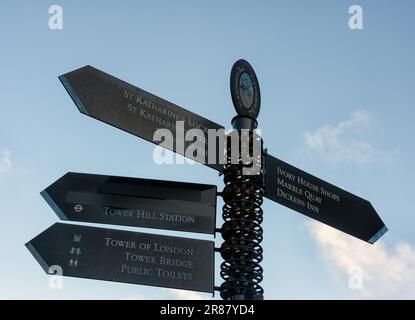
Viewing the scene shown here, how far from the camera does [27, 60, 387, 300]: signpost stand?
6.83 m

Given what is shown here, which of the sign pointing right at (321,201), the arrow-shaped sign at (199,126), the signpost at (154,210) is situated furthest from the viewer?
the sign pointing right at (321,201)

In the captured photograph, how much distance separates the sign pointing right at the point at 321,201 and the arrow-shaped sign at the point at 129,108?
0.99 metres

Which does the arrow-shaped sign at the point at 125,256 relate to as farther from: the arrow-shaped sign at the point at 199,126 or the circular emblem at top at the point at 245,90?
the circular emblem at top at the point at 245,90

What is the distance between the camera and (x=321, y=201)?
28.1 feet

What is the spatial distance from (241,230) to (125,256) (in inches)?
59.8

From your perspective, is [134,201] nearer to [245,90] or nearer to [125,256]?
[125,256]

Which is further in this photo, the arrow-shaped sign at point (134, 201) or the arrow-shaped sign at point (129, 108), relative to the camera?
the arrow-shaped sign at point (134, 201)

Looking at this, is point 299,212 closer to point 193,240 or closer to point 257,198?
point 257,198

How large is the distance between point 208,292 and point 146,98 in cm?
265

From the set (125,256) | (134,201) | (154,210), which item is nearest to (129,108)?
(134,201)

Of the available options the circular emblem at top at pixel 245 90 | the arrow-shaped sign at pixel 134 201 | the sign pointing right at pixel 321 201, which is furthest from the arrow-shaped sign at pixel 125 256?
the circular emblem at top at pixel 245 90

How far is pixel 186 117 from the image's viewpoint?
795cm

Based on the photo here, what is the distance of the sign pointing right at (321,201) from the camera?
8242 mm
